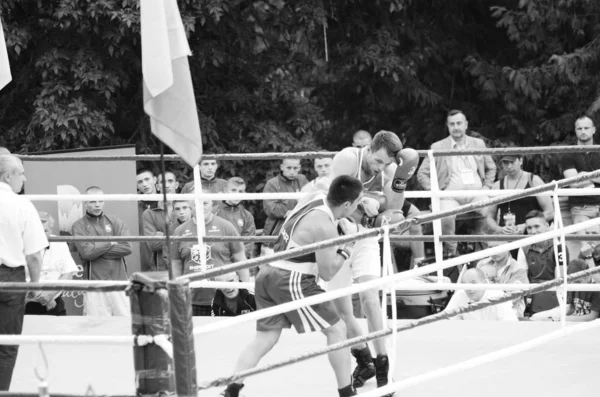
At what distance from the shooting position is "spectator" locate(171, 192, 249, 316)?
859cm

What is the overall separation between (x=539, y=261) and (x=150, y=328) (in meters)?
5.64

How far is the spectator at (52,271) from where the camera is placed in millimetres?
8438

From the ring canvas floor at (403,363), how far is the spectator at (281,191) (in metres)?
2.07

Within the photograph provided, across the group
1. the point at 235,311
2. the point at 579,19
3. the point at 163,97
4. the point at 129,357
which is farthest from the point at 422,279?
the point at 579,19

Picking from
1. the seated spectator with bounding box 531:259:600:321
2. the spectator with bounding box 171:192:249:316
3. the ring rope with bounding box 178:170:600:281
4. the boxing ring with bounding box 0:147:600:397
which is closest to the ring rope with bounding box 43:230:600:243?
the boxing ring with bounding box 0:147:600:397

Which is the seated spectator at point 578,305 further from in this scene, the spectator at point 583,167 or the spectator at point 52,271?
the spectator at point 52,271

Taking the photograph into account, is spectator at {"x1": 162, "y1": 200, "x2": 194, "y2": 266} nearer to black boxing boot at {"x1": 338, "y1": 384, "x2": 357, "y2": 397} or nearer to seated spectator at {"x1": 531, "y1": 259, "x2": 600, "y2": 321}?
seated spectator at {"x1": 531, "y1": 259, "x2": 600, "y2": 321}

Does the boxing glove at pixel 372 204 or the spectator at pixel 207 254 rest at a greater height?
the boxing glove at pixel 372 204

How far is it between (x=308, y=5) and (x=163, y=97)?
8638 millimetres

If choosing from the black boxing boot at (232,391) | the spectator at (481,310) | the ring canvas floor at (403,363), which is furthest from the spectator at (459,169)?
the black boxing boot at (232,391)

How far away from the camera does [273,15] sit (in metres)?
12.9

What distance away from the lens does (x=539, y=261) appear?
29.9 ft

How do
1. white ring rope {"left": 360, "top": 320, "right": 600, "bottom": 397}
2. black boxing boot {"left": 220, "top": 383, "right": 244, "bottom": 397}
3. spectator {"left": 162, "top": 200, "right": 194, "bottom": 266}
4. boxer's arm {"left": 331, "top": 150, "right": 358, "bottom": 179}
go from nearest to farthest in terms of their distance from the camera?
white ring rope {"left": 360, "top": 320, "right": 600, "bottom": 397} < black boxing boot {"left": 220, "top": 383, "right": 244, "bottom": 397} < boxer's arm {"left": 331, "top": 150, "right": 358, "bottom": 179} < spectator {"left": 162, "top": 200, "right": 194, "bottom": 266}

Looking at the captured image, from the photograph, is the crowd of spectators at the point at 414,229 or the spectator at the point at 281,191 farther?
the spectator at the point at 281,191
